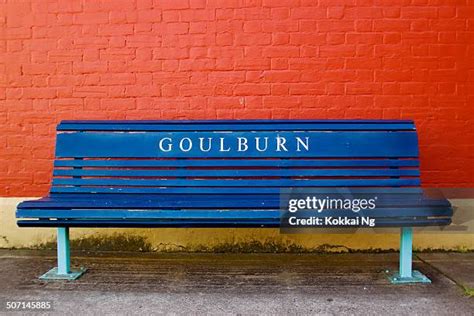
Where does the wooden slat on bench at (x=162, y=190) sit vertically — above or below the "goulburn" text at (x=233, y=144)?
below

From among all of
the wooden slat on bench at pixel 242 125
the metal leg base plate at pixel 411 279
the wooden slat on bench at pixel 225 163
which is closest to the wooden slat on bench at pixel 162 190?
the wooden slat on bench at pixel 225 163

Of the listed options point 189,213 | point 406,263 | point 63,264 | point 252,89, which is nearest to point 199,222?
point 189,213

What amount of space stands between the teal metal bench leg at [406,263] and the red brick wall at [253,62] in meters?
0.93

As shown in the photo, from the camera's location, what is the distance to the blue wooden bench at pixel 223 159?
384 centimetres

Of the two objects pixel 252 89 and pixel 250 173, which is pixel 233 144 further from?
pixel 252 89

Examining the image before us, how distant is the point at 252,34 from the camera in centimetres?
427

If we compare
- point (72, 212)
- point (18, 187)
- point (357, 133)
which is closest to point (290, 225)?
point (357, 133)

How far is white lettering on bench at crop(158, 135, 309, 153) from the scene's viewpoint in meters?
3.92

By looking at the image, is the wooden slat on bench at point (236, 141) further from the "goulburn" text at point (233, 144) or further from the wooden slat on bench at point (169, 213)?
the wooden slat on bench at point (169, 213)

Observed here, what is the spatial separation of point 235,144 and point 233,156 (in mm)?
96

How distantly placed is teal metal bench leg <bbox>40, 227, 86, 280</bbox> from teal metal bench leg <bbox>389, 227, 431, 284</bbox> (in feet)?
7.85

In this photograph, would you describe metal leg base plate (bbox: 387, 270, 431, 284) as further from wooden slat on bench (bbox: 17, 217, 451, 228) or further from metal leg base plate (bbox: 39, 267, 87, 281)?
metal leg base plate (bbox: 39, 267, 87, 281)

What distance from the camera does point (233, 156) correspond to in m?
3.94

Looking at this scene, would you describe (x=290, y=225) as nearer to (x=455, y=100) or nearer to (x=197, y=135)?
(x=197, y=135)
